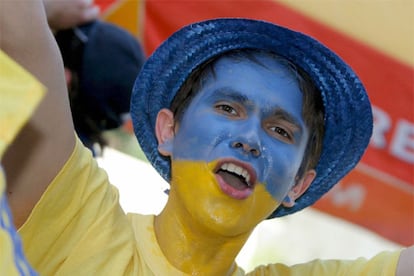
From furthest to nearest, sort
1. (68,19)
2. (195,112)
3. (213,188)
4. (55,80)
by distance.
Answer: (68,19) < (195,112) < (213,188) < (55,80)

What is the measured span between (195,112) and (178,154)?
0.34 ft

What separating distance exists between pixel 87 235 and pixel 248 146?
381 millimetres

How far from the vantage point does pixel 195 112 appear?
205 cm

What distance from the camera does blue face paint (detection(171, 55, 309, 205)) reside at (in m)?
1.94

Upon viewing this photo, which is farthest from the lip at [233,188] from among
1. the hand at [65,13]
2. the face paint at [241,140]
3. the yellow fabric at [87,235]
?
the hand at [65,13]

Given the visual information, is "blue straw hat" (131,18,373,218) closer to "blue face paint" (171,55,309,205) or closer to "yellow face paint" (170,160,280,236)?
"blue face paint" (171,55,309,205)

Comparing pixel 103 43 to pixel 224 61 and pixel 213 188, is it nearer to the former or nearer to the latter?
pixel 224 61

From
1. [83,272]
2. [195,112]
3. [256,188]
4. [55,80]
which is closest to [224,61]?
[195,112]

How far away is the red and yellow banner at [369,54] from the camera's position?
133 inches

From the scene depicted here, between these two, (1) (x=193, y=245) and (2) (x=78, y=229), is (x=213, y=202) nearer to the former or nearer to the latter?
(1) (x=193, y=245)

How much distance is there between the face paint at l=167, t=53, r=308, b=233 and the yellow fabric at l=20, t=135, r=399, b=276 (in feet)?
0.48

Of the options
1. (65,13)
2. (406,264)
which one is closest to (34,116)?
(406,264)

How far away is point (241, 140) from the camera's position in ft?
6.33

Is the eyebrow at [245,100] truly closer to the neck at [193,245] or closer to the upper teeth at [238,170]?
the upper teeth at [238,170]
